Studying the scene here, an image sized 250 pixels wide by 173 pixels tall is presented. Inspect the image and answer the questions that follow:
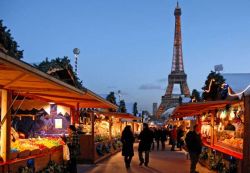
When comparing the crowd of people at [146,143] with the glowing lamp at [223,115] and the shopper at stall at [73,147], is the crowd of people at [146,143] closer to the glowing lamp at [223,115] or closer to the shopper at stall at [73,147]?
the glowing lamp at [223,115]

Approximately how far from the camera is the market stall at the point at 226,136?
39.3 feet

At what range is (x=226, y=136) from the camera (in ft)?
50.8

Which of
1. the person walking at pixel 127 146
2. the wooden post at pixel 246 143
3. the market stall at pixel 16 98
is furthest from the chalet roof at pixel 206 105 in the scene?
the market stall at pixel 16 98

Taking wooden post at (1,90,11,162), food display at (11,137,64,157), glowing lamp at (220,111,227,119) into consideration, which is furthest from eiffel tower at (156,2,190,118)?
wooden post at (1,90,11,162)

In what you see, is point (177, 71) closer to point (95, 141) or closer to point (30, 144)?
point (95, 141)

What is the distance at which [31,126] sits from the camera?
73.7 ft

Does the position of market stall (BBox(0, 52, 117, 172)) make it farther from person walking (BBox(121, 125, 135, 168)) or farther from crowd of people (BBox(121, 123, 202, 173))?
person walking (BBox(121, 125, 135, 168))

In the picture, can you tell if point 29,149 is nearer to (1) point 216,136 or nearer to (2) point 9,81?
(2) point 9,81

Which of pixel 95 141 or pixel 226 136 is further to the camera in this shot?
pixel 95 141

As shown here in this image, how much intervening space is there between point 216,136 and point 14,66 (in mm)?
12393

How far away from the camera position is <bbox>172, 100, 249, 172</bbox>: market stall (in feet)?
39.3

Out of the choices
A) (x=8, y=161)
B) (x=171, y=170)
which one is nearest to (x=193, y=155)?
(x=171, y=170)

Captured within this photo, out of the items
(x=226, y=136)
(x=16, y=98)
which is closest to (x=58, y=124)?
(x=226, y=136)

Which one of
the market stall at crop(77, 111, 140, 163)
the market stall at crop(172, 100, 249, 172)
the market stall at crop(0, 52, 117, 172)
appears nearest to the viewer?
the market stall at crop(0, 52, 117, 172)
